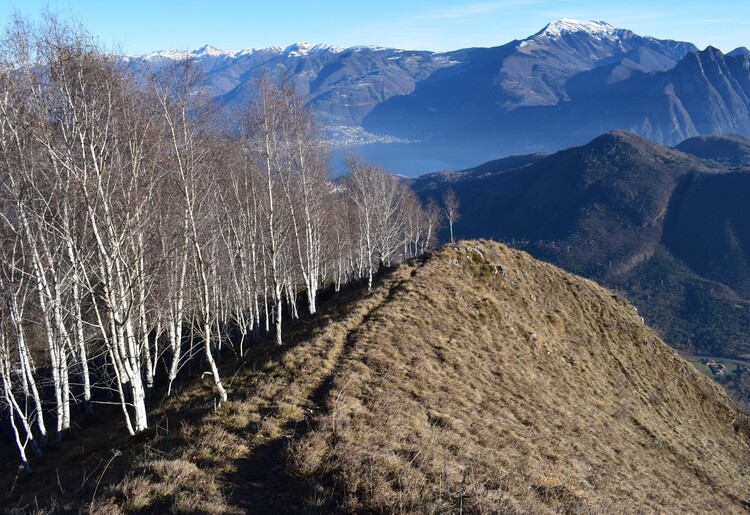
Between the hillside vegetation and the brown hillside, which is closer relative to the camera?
the hillside vegetation

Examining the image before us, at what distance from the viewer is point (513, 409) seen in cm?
1727

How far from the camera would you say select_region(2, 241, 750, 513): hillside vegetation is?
862cm

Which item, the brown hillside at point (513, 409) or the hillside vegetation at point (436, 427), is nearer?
the hillside vegetation at point (436, 427)

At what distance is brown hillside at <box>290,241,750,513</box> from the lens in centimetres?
955

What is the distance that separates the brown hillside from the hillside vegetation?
8 cm

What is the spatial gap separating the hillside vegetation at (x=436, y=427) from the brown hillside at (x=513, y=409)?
0.08 metres

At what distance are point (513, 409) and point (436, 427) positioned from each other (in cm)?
592

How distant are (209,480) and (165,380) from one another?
19.6m

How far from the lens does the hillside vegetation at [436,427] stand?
862 cm

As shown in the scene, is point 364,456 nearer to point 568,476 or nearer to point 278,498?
point 278,498

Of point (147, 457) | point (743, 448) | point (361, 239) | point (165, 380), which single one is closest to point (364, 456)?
point (147, 457)

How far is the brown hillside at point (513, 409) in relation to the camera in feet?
31.3

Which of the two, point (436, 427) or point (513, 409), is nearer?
point (436, 427)

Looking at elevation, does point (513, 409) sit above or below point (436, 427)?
below
